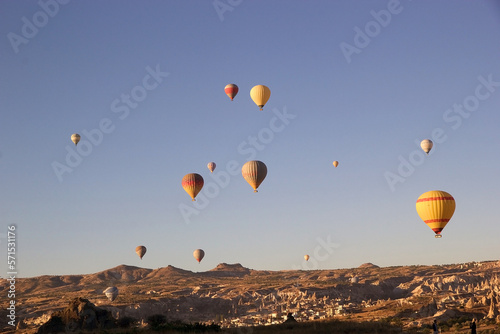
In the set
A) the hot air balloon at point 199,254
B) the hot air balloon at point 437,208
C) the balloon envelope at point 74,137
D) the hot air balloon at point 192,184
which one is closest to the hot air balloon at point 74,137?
the balloon envelope at point 74,137

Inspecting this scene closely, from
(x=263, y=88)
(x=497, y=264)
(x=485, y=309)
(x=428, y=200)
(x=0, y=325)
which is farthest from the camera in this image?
(x=497, y=264)

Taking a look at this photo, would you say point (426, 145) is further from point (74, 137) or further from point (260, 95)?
point (74, 137)

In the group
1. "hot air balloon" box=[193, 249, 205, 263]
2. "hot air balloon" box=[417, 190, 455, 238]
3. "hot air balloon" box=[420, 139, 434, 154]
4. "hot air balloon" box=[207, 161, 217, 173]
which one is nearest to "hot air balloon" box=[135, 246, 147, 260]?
"hot air balloon" box=[193, 249, 205, 263]

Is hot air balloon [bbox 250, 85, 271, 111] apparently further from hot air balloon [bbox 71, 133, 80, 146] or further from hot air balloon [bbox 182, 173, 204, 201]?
hot air balloon [bbox 71, 133, 80, 146]

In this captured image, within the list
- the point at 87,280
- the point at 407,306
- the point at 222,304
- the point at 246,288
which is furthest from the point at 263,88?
the point at 87,280

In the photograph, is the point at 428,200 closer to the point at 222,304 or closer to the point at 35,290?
the point at 222,304

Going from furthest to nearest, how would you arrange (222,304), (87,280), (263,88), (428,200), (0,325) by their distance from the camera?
(87,280)
(222,304)
(0,325)
(263,88)
(428,200)
